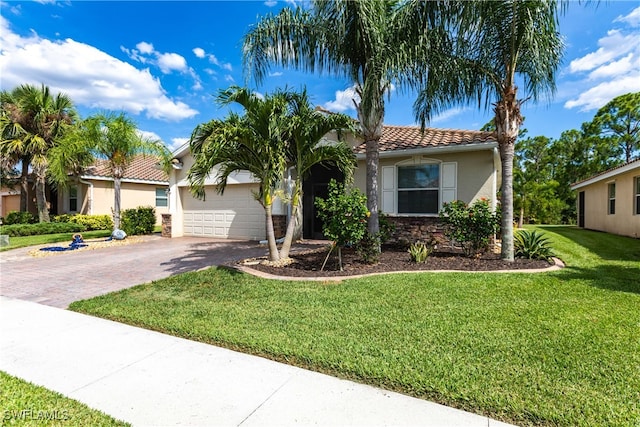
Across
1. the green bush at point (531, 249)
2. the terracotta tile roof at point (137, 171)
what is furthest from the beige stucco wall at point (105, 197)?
the green bush at point (531, 249)

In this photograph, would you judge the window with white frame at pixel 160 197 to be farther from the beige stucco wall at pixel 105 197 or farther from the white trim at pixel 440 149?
the white trim at pixel 440 149

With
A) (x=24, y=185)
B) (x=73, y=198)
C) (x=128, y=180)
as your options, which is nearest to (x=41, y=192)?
(x=73, y=198)

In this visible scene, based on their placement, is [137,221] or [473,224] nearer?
[473,224]

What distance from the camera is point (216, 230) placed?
14.9 meters

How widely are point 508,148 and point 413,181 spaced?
3.46m

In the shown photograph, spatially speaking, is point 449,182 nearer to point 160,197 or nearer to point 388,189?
point 388,189

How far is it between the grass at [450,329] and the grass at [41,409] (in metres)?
1.46

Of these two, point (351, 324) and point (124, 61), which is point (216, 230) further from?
point (351, 324)

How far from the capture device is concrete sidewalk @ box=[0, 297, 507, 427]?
2557 mm

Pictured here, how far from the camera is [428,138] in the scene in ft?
36.7

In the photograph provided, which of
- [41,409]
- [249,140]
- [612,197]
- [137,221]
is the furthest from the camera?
[137,221]

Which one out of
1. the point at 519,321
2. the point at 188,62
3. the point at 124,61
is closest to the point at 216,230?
the point at 188,62

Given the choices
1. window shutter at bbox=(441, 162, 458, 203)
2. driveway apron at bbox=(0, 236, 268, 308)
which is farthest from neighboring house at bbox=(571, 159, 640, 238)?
driveway apron at bbox=(0, 236, 268, 308)

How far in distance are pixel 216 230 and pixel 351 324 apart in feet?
39.0
